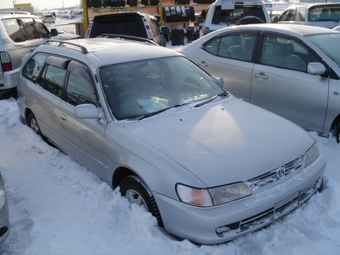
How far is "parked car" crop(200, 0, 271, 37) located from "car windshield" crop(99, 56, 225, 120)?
6119 millimetres

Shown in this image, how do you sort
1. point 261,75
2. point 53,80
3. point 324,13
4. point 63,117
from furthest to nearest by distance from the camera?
point 324,13 → point 261,75 → point 53,80 → point 63,117

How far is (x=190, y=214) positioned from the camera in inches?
108

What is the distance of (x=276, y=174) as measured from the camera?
2982mm

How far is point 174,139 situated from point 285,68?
8.95ft

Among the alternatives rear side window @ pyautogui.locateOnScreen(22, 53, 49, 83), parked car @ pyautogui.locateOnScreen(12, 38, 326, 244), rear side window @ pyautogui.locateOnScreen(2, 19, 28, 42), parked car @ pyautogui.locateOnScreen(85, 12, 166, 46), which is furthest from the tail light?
parked car @ pyautogui.locateOnScreen(12, 38, 326, 244)

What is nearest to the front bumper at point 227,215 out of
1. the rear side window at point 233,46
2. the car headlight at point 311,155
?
the car headlight at point 311,155

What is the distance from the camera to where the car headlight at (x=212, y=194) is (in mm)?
2742

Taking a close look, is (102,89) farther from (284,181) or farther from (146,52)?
(284,181)

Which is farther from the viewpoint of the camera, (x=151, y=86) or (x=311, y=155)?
Result: (x=151, y=86)

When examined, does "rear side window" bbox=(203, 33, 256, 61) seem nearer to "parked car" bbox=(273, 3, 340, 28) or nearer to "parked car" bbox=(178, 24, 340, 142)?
"parked car" bbox=(178, 24, 340, 142)

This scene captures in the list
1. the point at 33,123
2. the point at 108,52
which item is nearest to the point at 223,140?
the point at 108,52

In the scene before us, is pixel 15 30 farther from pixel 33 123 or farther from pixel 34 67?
pixel 33 123

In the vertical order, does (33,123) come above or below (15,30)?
below

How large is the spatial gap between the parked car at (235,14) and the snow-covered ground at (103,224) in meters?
6.68
